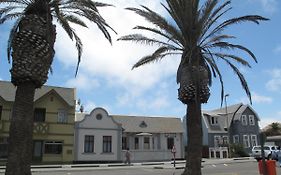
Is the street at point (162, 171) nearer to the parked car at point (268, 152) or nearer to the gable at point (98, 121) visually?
the parked car at point (268, 152)

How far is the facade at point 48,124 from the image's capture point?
1398 inches

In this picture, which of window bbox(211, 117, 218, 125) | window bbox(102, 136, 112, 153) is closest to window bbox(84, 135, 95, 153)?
window bbox(102, 136, 112, 153)

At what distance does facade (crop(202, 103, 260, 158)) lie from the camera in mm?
51531

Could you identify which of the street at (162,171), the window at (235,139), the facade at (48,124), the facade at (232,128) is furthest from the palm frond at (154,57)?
the window at (235,139)

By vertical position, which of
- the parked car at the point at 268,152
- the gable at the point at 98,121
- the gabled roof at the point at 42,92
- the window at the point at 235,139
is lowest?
the parked car at the point at 268,152

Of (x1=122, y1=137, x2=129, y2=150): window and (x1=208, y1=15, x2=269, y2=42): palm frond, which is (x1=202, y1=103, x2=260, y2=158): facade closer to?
(x1=122, y1=137, x2=129, y2=150): window

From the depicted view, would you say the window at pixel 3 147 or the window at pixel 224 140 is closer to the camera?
the window at pixel 3 147

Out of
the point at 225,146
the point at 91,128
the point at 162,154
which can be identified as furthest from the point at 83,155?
the point at 225,146

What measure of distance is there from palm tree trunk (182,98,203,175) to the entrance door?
80.9 ft

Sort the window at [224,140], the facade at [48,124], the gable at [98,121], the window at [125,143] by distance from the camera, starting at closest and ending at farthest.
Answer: the facade at [48,124], the gable at [98,121], the window at [125,143], the window at [224,140]

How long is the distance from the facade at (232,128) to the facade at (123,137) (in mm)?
7936

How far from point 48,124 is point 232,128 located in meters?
30.2

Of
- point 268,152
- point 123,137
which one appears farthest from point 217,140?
point 123,137

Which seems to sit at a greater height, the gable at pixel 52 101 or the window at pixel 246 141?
the gable at pixel 52 101
